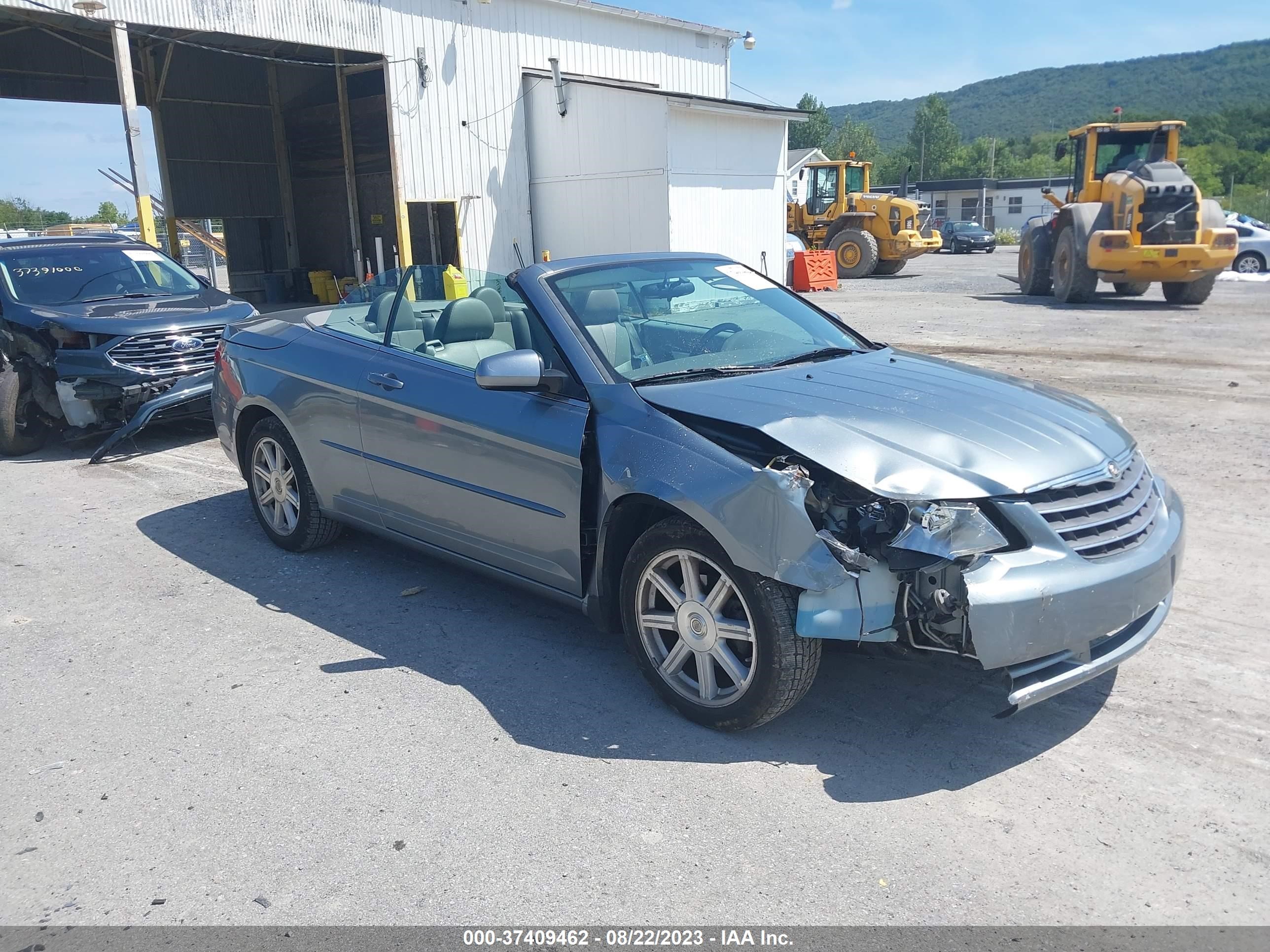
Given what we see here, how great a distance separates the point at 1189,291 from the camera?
17969mm

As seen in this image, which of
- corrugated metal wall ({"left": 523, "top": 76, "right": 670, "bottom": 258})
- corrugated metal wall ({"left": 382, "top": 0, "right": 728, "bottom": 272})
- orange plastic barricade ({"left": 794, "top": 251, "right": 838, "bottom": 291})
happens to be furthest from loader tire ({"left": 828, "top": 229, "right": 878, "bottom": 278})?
corrugated metal wall ({"left": 523, "top": 76, "right": 670, "bottom": 258})

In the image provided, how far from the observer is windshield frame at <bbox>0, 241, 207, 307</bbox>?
9.22 meters

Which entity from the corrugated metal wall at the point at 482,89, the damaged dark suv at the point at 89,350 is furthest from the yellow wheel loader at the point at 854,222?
the damaged dark suv at the point at 89,350

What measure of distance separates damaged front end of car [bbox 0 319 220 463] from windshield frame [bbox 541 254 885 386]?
515 cm

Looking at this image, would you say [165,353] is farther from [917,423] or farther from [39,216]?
[39,216]

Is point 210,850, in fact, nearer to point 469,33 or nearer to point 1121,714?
point 1121,714

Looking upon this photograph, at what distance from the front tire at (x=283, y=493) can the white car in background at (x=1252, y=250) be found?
27.1m

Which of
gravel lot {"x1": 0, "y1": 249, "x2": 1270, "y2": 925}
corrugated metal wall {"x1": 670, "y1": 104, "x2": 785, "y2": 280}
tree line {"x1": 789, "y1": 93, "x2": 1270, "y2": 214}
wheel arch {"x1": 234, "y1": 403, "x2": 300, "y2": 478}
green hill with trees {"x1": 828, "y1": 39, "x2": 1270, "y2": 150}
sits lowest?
gravel lot {"x1": 0, "y1": 249, "x2": 1270, "y2": 925}

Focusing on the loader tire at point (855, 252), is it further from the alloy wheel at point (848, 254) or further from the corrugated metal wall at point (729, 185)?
the corrugated metal wall at point (729, 185)

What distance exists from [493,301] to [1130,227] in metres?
15.7

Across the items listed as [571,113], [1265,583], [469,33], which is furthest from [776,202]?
[1265,583]

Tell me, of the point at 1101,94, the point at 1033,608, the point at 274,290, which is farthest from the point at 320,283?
the point at 1101,94

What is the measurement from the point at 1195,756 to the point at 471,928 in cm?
250

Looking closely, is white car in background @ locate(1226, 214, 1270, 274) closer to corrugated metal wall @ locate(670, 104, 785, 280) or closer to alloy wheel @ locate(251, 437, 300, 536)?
corrugated metal wall @ locate(670, 104, 785, 280)
